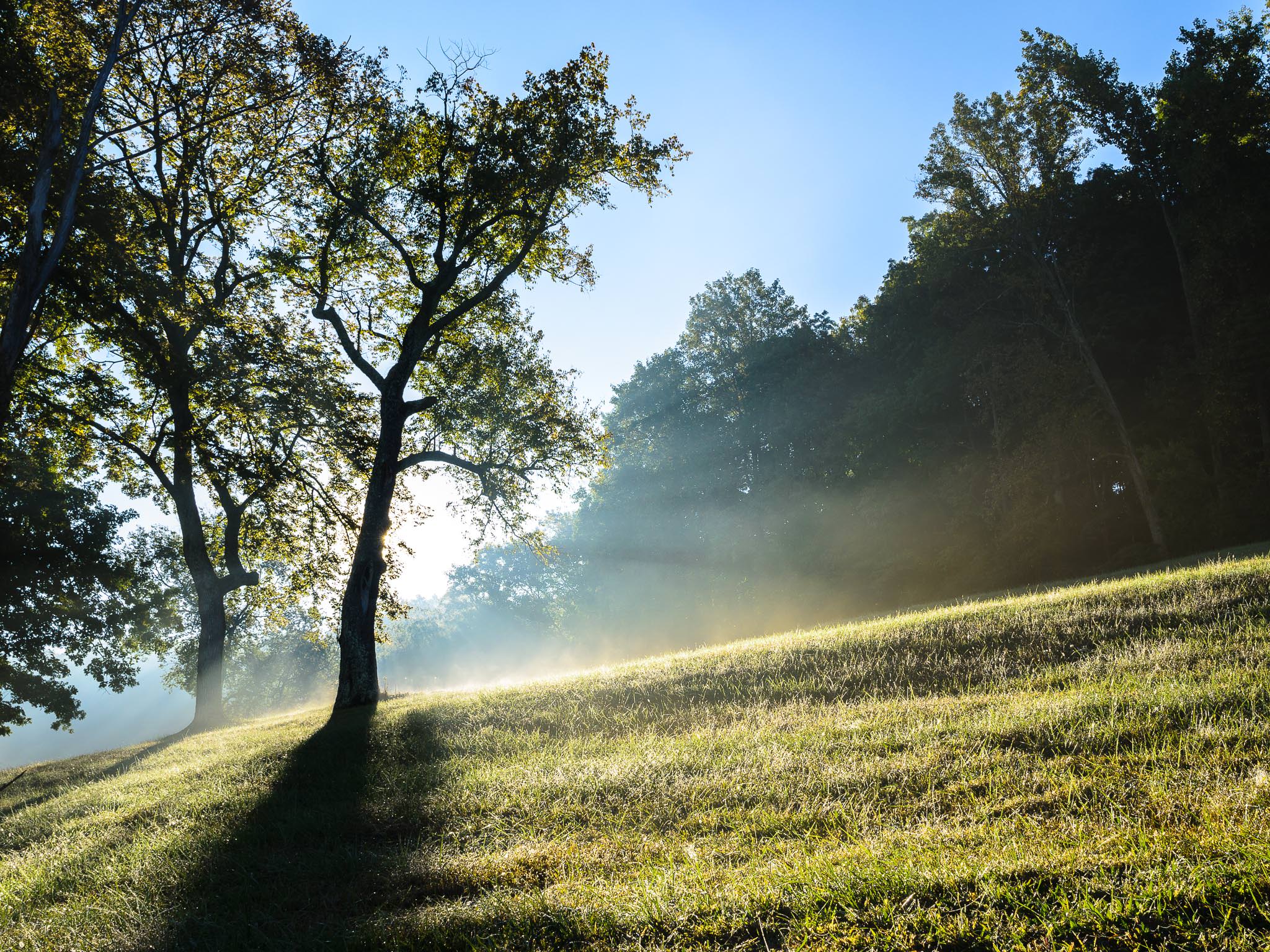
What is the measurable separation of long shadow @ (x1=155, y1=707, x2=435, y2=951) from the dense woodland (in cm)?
719

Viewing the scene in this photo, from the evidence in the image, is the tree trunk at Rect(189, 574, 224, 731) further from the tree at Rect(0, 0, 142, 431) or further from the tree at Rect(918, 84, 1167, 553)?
the tree at Rect(918, 84, 1167, 553)

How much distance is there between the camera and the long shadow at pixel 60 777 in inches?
417

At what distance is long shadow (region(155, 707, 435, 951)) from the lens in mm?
3766

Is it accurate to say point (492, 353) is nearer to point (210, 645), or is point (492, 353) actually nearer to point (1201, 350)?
point (210, 645)

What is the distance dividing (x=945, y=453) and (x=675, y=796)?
105 feet

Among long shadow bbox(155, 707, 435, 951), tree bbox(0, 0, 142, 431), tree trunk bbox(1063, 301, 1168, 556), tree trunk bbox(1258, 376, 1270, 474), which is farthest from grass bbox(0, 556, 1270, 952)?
tree trunk bbox(1258, 376, 1270, 474)

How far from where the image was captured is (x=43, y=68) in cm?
1117

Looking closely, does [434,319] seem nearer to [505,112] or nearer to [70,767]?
[505,112]

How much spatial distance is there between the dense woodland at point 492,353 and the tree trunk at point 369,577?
6 cm

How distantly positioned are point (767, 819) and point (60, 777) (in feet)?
50.7

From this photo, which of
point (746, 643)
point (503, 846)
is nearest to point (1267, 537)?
point (746, 643)

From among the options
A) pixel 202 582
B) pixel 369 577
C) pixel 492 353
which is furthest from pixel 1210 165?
pixel 202 582

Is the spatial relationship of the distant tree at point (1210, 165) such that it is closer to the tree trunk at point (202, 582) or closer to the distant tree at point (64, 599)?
the tree trunk at point (202, 582)

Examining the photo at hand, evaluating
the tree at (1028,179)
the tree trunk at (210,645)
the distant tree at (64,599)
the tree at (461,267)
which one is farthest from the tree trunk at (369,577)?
the tree at (1028,179)
